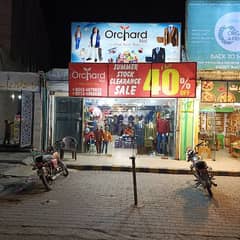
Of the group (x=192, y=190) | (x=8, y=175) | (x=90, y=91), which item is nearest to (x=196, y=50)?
(x=90, y=91)

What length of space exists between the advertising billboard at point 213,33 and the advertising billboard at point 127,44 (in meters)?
1.57

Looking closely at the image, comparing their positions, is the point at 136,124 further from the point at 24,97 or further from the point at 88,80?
the point at 24,97

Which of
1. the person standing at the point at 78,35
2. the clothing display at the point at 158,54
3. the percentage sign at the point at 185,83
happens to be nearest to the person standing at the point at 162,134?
the percentage sign at the point at 185,83

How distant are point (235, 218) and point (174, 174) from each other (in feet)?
18.5

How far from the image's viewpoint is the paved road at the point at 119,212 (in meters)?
6.55

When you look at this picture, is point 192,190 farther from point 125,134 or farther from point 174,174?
point 125,134

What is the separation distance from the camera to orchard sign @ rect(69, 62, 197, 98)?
588 inches

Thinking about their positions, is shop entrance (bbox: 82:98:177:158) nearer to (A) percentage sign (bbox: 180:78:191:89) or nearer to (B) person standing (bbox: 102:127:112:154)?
(B) person standing (bbox: 102:127:112:154)

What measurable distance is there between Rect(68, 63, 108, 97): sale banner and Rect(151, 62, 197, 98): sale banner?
75.0 inches

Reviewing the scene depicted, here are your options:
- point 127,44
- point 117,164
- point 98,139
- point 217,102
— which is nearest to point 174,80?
point 217,102

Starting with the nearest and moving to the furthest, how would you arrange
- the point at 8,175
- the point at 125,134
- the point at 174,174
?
the point at 8,175 < the point at 174,174 < the point at 125,134

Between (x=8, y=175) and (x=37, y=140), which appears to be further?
(x=37, y=140)

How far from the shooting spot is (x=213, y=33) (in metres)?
15.7

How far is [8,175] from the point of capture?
11.9m
